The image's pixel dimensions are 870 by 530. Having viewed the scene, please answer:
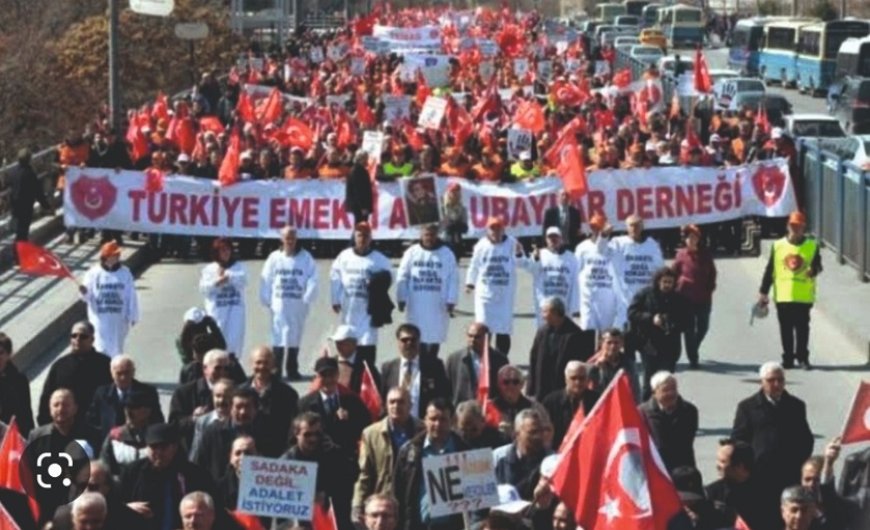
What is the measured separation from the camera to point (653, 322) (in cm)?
2042

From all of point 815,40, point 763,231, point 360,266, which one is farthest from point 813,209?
point 815,40

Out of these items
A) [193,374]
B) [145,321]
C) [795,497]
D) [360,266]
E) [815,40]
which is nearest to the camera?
[795,497]

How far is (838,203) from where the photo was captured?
1211 inches

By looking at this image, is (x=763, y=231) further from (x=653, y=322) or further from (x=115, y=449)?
(x=115, y=449)

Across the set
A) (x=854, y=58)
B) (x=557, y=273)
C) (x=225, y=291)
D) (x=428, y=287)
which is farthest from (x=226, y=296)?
(x=854, y=58)

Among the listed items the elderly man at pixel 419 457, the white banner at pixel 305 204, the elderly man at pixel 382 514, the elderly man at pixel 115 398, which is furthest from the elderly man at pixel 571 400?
the white banner at pixel 305 204

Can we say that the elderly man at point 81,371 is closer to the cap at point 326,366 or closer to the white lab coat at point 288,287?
the cap at point 326,366

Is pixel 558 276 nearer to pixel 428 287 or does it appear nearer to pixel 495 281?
pixel 495 281

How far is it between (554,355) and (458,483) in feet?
17.9

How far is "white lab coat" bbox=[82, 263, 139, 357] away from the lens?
21.9m

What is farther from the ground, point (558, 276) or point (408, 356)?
point (408, 356)

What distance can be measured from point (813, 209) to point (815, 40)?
4160 centimetres

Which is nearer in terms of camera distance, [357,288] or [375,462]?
[375,462]

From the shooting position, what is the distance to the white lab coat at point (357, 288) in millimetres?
22250
